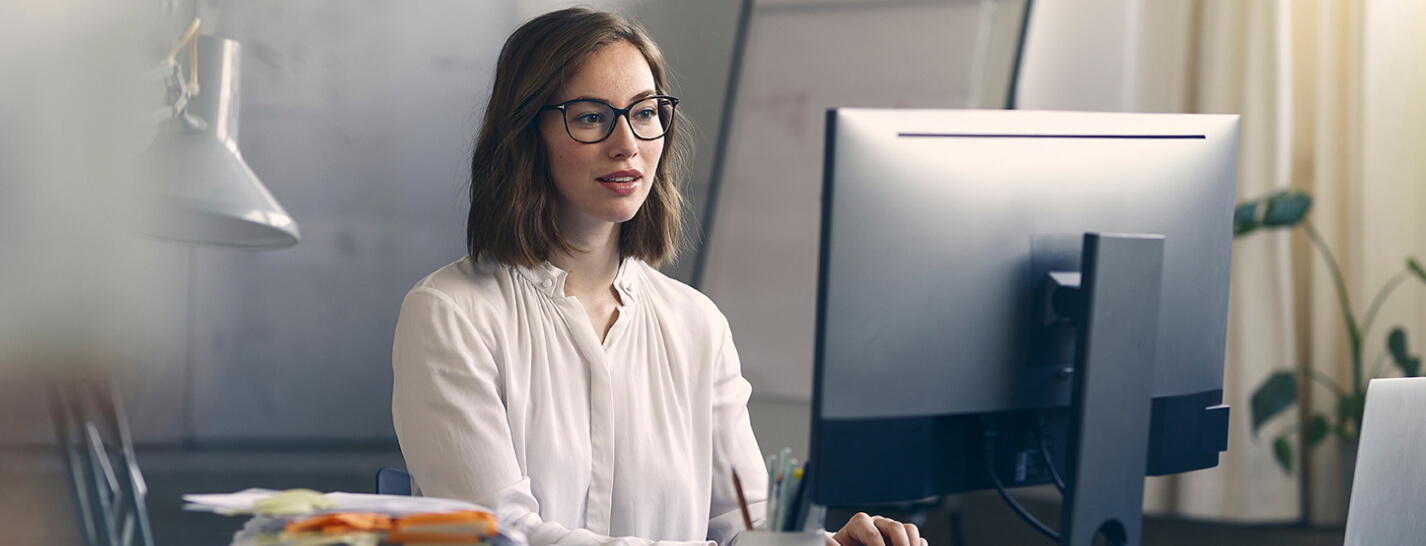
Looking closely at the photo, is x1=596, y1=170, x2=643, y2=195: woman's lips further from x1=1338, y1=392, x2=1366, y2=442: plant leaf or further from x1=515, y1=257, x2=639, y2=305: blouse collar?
x1=1338, y1=392, x2=1366, y2=442: plant leaf

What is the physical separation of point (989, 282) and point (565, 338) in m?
0.61

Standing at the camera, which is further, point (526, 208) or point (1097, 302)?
point (526, 208)

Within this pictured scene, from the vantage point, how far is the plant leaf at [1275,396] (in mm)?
2959

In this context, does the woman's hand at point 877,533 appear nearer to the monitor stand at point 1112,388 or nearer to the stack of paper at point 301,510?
the monitor stand at point 1112,388

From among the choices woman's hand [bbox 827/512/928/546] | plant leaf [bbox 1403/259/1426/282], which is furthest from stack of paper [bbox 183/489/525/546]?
plant leaf [bbox 1403/259/1426/282]

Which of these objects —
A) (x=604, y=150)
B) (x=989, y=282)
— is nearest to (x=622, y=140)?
(x=604, y=150)

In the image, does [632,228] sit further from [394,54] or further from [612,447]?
[394,54]

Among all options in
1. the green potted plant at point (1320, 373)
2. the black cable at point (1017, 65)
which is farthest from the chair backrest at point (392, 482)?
the green potted plant at point (1320, 373)

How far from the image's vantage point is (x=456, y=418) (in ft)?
3.84

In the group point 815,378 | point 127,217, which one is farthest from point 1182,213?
point 127,217

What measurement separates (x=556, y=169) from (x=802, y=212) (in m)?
1.74

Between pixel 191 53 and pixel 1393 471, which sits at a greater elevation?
pixel 191 53

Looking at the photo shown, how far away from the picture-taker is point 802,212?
299 centimetres

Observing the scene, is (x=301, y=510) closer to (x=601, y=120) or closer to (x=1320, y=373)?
(x=601, y=120)
